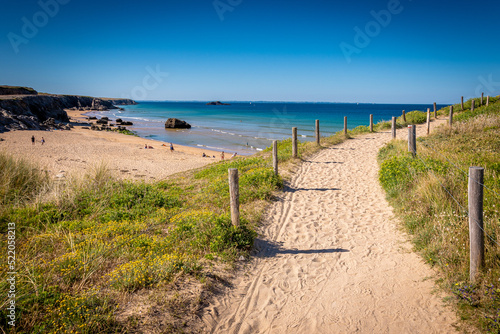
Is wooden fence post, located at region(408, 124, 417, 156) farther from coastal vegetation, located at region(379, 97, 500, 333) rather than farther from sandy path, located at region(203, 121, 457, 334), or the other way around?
sandy path, located at region(203, 121, 457, 334)

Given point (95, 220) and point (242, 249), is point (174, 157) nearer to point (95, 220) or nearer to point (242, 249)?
point (95, 220)

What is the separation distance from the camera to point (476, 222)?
3975mm

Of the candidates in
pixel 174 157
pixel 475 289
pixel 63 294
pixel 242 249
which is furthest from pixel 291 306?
pixel 174 157

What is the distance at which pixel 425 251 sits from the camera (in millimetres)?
5258

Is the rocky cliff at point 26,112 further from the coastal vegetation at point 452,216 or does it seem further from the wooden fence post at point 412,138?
the coastal vegetation at point 452,216

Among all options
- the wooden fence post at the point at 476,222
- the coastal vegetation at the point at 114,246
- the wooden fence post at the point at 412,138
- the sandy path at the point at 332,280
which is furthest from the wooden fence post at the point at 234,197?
the wooden fence post at the point at 412,138

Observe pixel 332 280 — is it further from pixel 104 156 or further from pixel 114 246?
pixel 104 156

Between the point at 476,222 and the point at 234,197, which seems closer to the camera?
the point at 476,222

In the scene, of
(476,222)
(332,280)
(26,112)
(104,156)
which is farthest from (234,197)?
(26,112)

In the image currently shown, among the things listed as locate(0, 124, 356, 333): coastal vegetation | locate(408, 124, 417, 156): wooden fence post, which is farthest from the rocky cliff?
locate(408, 124, 417, 156): wooden fence post

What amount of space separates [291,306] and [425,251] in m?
2.82

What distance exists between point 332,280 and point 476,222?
7.90 feet

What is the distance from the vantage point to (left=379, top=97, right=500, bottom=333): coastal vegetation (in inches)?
149

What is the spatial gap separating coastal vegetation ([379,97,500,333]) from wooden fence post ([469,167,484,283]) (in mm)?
124
